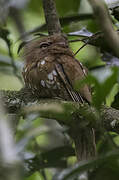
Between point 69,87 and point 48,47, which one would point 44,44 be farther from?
point 69,87

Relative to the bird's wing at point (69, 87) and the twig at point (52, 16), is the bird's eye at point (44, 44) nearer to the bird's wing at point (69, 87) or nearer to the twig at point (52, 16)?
the twig at point (52, 16)

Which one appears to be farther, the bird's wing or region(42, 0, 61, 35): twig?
region(42, 0, 61, 35): twig

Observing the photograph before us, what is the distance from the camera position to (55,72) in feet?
8.78

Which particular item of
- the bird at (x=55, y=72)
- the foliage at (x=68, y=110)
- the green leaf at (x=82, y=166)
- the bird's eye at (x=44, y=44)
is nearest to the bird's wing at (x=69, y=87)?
the bird at (x=55, y=72)

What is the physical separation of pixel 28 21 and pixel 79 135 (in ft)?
5.49

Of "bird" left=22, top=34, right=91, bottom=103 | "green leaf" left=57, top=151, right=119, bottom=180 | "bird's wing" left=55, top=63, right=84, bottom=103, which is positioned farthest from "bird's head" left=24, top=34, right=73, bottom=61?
"green leaf" left=57, top=151, right=119, bottom=180

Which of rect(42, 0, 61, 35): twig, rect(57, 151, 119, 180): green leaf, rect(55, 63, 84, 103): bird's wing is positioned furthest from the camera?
rect(42, 0, 61, 35): twig

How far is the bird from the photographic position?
8.68 ft

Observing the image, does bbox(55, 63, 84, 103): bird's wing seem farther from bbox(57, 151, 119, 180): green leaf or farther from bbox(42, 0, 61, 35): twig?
bbox(57, 151, 119, 180): green leaf

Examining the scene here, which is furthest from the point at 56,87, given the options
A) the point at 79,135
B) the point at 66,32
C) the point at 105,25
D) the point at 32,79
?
the point at 105,25

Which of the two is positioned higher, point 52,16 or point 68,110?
point 52,16

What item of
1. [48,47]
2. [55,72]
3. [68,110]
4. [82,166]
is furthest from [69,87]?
[82,166]

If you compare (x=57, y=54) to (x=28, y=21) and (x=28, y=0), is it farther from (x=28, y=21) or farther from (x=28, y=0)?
(x=28, y=21)

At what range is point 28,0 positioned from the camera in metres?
3.17
